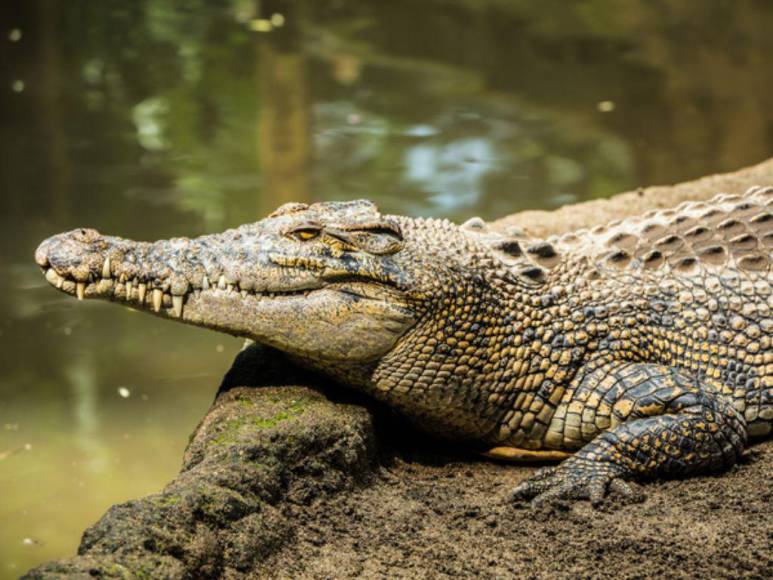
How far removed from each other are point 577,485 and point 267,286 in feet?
4.68

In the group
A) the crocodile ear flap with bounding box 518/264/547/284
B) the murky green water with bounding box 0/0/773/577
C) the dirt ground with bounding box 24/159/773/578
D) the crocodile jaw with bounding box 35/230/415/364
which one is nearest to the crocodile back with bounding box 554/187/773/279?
the crocodile ear flap with bounding box 518/264/547/284

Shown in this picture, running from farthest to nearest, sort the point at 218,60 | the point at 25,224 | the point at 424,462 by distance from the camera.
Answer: the point at 218,60 → the point at 25,224 → the point at 424,462

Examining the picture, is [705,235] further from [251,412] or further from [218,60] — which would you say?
[218,60]

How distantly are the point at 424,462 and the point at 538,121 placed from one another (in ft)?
28.2

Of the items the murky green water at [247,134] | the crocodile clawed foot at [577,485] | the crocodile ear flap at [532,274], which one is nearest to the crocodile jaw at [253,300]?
the crocodile ear flap at [532,274]

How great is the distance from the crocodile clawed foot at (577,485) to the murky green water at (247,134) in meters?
2.31

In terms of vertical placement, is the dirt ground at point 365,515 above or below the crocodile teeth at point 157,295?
below

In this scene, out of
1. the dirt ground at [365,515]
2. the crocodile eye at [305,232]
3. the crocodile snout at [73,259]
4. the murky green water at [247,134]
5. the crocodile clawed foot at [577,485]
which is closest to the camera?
the dirt ground at [365,515]

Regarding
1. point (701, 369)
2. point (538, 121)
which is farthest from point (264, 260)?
point (538, 121)

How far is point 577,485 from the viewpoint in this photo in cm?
389

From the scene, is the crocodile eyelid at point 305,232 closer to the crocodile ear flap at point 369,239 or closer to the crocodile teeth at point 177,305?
the crocodile ear flap at point 369,239

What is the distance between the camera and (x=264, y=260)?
4.09m

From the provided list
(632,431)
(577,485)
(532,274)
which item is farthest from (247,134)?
(577,485)

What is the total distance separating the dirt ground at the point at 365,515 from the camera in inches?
128
